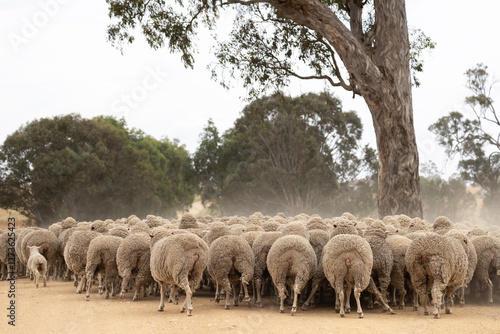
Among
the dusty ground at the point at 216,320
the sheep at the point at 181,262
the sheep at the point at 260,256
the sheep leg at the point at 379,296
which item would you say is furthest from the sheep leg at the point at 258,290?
the sheep leg at the point at 379,296

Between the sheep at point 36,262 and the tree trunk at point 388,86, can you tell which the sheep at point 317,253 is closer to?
the sheep at point 36,262

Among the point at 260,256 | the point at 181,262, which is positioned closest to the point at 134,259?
the point at 181,262

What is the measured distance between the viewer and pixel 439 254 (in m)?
8.18

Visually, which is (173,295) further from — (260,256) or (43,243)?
(43,243)

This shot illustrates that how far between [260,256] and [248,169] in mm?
33406

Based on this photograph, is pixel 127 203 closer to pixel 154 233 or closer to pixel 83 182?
pixel 83 182

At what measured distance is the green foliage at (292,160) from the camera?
42375 mm

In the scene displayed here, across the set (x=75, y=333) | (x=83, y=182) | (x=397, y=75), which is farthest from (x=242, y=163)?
(x=75, y=333)

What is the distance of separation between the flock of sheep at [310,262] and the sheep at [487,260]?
0.02 metres

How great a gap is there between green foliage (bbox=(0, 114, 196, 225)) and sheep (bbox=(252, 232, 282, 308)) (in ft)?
94.7

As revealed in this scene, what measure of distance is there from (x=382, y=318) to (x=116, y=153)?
34567mm

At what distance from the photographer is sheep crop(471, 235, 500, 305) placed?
9.55 m

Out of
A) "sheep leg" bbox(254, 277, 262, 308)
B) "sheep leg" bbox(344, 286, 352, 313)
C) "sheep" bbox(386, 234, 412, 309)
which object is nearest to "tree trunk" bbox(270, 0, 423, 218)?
"sheep" bbox(386, 234, 412, 309)

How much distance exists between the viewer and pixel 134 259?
33.4ft
